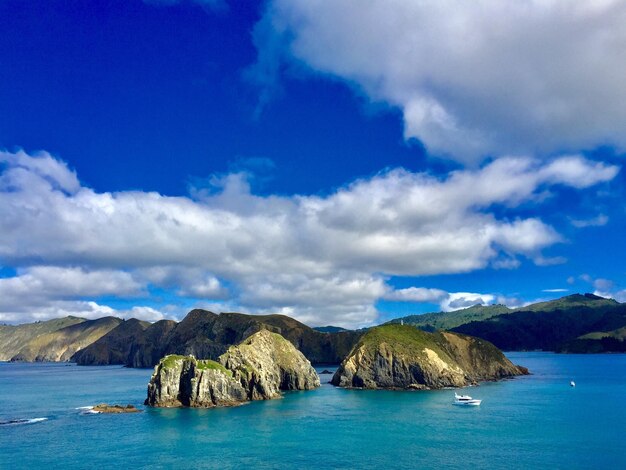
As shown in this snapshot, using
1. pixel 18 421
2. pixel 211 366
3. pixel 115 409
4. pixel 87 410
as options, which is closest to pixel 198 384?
pixel 211 366

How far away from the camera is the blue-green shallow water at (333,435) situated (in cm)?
9156

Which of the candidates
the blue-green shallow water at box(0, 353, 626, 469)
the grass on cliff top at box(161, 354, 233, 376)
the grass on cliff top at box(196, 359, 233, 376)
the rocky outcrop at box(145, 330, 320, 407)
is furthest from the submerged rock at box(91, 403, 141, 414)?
the grass on cliff top at box(196, 359, 233, 376)

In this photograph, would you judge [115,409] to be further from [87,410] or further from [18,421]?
[18,421]

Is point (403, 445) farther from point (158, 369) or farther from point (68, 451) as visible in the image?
point (158, 369)

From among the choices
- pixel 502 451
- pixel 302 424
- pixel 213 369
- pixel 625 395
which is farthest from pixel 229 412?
pixel 625 395

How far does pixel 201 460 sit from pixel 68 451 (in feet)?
98.3

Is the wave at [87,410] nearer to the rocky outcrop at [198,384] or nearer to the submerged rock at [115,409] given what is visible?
the submerged rock at [115,409]

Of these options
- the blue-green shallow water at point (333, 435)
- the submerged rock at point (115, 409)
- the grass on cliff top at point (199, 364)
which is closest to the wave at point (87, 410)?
the submerged rock at point (115, 409)

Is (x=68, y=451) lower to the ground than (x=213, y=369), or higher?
lower

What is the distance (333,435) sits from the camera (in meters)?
112

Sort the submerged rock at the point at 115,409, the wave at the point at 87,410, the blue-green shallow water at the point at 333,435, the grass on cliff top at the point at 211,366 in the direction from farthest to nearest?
the grass on cliff top at the point at 211,366 → the wave at the point at 87,410 → the submerged rock at the point at 115,409 → the blue-green shallow water at the point at 333,435

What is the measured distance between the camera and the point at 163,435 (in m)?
112

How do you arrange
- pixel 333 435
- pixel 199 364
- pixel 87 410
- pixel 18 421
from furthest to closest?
1. pixel 199 364
2. pixel 87 410
3. pixel 18 421
4. pixel 333 435

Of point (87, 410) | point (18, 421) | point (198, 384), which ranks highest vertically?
point (198, 384)
